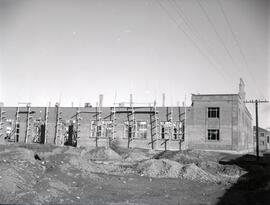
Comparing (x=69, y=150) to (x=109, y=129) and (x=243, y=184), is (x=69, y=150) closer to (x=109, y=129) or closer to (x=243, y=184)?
(x=109, y=129)

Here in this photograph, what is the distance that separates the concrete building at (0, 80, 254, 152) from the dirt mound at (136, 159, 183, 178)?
16732mm

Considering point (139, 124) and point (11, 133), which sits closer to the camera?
point (139, 124)

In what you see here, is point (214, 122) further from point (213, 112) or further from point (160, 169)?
point (160, 169)

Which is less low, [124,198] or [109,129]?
[109,129]

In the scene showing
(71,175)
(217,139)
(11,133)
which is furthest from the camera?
(11,133)

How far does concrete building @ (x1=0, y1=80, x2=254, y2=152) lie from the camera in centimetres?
3369

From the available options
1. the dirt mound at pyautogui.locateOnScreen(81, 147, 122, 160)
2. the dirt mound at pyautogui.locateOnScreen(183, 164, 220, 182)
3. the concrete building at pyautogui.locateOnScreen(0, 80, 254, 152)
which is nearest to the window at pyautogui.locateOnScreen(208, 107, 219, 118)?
the concrete building at pyautogui.locateOnScreen(0, 80, 254, 152)

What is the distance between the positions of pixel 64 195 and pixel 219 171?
11.4 metres

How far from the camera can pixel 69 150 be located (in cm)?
2569

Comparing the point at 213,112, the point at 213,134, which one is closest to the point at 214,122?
the point at 213,112

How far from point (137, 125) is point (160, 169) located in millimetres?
18779

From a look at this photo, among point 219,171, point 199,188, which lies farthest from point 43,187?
point 219,171

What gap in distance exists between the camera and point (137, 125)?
35875mm

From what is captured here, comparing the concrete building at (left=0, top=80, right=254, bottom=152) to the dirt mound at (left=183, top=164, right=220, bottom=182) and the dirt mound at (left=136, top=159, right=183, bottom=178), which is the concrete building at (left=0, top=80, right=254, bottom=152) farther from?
the dirt mound at (left=183, top=164, right=220, bottom=182)
